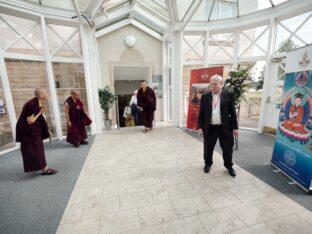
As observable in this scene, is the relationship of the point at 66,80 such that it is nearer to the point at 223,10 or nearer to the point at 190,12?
the point at 190,12

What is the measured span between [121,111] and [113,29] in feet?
13.3

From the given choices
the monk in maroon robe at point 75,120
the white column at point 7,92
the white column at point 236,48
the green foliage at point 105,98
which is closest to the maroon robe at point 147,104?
the green foliage at point 105,98

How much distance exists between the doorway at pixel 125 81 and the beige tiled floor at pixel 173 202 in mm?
4495

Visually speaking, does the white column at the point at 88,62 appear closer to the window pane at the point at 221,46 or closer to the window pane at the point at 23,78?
the window pane at the point at 23,78

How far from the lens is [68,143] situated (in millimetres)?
4129

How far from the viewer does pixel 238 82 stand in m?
3.46

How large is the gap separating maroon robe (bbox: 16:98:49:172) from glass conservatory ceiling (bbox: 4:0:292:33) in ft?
8.61

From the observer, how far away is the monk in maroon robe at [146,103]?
4.80 m

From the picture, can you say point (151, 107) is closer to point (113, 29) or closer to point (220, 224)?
point (113, 29)

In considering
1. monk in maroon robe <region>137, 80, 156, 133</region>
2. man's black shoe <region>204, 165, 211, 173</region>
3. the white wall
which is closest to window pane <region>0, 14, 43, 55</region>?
the white wall

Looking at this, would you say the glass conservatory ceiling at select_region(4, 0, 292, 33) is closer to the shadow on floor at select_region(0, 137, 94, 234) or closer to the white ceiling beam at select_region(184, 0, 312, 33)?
the white ceiling beam at select_region(184, 0, 312, 33)

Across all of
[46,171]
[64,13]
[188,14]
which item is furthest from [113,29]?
[46,171]

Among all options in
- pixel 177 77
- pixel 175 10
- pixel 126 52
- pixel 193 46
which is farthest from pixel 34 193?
pixel 193 46

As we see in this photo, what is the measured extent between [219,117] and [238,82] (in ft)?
5.31
